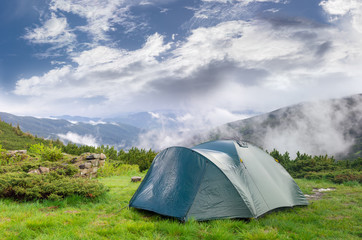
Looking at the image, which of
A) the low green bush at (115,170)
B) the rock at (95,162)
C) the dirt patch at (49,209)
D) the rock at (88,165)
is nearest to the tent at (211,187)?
the dirt patch at (49,209)

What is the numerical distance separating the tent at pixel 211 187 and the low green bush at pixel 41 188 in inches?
92.7

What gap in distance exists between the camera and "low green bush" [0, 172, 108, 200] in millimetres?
8430

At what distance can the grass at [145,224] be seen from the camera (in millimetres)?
5398

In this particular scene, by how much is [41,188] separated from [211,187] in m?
6.49

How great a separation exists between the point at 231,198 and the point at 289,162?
15.1 meters

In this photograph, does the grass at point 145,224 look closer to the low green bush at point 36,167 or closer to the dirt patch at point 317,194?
the dirt patch at point 317,194

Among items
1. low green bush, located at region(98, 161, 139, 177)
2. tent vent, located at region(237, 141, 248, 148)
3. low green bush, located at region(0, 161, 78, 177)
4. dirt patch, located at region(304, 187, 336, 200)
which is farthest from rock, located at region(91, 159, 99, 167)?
dirt patch, located at region(304, 187, 336, 200)

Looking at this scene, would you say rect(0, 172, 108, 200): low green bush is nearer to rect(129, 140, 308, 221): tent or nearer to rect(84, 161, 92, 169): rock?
rect(129, 140, 308, 221): tent

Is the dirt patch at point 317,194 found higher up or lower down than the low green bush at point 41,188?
lower down

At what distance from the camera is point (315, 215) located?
7.43m

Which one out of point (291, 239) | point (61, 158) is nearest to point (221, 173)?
point (291, 239)

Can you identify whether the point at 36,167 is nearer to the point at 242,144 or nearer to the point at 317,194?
the point at 242,144

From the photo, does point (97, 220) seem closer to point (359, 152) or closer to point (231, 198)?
point (231, 198)

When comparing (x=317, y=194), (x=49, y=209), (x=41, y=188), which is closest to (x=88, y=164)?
(x=41, y=188)
